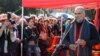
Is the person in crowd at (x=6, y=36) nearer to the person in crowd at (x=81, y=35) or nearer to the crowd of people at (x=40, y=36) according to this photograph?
the crowd of people at (x=40, y=36)

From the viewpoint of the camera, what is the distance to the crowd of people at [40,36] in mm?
7371

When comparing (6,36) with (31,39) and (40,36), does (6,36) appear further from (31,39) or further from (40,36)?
(40,36)

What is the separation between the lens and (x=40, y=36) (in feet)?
42.1

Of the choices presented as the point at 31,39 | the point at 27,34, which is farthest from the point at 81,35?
the point at 27,34

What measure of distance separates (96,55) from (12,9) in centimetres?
2605

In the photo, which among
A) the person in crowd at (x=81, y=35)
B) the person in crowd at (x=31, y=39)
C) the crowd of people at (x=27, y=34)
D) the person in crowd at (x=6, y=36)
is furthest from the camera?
the person in crowd at (x=31, y=39)

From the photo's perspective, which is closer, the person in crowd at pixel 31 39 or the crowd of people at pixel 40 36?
the crowd of people at pixel 40 36

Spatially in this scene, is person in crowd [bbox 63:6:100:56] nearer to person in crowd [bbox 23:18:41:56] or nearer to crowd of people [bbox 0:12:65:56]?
crowd of people [bbox 0:12:65:56]

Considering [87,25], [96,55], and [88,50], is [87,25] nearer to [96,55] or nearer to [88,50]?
[88,50]

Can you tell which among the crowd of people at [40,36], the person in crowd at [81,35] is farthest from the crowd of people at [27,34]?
the person in crowd at [81,35]

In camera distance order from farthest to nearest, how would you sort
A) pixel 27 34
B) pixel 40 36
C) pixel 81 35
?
pixel 40 36 < pixel 27 34 < pixel 81 35

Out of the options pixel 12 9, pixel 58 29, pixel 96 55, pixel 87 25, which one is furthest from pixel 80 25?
pixel 12 9

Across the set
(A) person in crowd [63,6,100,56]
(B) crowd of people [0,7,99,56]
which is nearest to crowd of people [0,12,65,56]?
(B) crowd of people [0,7,99,56]

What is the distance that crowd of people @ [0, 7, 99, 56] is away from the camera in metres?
7.37
